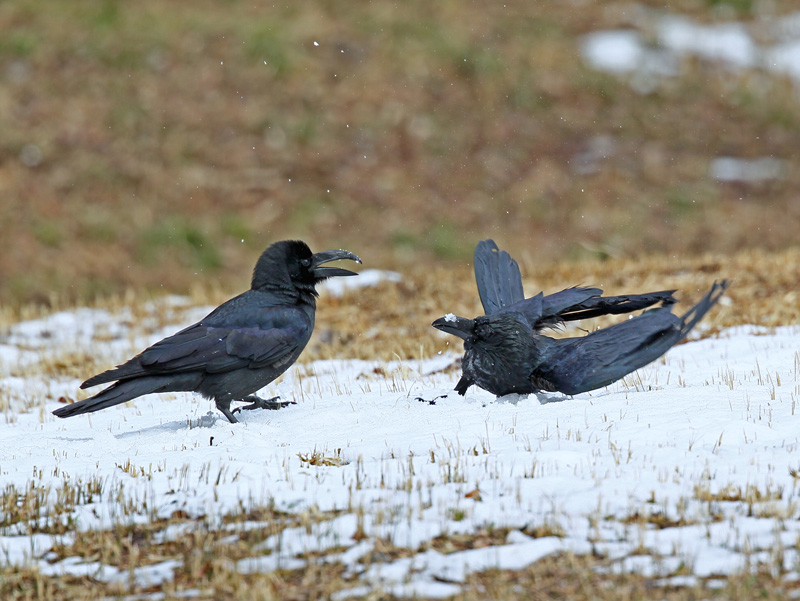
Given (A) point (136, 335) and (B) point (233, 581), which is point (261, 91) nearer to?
(A) point (136, 335)

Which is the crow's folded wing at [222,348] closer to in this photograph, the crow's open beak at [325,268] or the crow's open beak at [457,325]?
the crow's open beak at [325,268]

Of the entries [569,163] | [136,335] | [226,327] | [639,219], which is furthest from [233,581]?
[569,163]

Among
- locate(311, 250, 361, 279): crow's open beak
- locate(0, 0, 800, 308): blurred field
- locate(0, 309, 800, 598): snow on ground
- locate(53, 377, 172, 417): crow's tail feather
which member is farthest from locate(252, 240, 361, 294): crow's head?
locate(0, 0, 800, 308): blurred field

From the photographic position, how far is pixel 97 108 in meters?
20.2

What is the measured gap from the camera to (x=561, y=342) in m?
6.94

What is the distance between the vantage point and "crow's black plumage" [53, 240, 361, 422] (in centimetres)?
639

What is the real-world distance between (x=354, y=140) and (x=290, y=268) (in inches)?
532

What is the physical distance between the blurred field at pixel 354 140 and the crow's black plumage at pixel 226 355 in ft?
30.6

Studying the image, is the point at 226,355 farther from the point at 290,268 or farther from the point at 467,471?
the point at 467,471

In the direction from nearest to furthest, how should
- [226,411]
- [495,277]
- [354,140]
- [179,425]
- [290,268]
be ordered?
1. [226,411]
2. [179,425]
3. [290,268]
4. [495,277]
5. [354,140]

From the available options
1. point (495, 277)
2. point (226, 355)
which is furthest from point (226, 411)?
point (495, 277)

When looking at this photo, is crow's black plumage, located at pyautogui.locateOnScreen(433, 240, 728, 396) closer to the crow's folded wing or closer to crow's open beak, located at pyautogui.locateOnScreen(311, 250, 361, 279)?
crow's open beak, located at pyautogui.locateOnScreen(311, 250, 361, 279)

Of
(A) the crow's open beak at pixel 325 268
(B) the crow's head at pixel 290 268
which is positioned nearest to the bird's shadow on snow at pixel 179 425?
(B) the crow's head at pixel 290 268

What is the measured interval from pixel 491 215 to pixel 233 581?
1562 centimetres
